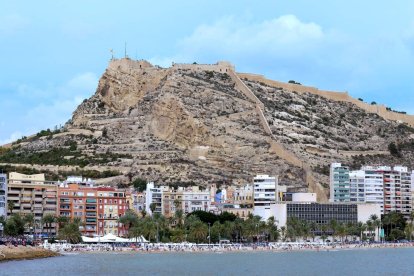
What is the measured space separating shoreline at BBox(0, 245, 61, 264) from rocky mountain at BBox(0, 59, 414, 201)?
4434cm

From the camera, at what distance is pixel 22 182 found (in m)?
133

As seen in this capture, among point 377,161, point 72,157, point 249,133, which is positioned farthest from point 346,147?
point 72,157

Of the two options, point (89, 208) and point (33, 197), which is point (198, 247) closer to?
point (89, 208)

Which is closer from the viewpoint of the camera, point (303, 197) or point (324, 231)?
point (324, 231)

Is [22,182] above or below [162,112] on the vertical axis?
below

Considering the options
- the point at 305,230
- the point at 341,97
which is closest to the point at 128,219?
the point at 305,230

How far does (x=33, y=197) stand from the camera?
432 feet

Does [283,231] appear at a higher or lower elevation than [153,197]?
lower

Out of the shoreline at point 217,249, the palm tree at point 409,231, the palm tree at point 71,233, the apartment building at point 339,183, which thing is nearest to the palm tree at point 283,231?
the shoreline at point 217,249

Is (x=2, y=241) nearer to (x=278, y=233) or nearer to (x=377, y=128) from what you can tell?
(x=278, y=233)

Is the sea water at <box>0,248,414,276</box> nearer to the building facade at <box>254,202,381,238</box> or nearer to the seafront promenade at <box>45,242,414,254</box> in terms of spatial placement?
the seafront promenade at <box>45,242,414,254</box>

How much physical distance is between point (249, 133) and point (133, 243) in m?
43.4

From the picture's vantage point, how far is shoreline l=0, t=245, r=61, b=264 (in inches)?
3885

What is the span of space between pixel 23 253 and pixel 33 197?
29.0 metres
